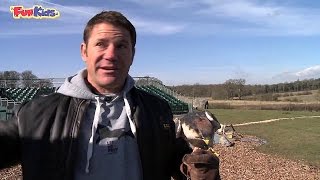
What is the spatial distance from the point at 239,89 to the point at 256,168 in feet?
176

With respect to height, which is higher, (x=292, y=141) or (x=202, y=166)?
(x=202, y=166)

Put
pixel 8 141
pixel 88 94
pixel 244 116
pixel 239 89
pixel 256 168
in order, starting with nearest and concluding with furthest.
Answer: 1. pixel 8 141
2. pixel 88 94
3. pixel 256 168
4. pixel 244 116
5. pixel 239 89

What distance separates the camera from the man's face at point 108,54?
2242 mm

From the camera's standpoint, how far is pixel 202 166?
2.20 meters

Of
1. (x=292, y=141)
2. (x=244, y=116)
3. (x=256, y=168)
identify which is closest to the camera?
(x=256, y=168)

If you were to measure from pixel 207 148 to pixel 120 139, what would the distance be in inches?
19.3

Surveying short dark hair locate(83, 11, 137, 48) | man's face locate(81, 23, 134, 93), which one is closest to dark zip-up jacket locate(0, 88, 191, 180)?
man's face locate(81, 23, 134, 93)

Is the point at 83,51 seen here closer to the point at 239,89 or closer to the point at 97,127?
the point at 97,127

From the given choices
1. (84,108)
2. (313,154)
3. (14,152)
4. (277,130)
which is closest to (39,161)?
(14,152)

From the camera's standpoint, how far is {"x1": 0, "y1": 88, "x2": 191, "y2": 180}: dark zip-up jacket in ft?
7.07

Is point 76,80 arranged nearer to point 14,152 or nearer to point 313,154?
point 14,152

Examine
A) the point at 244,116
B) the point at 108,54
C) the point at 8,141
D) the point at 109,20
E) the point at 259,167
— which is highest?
the point at 109,20

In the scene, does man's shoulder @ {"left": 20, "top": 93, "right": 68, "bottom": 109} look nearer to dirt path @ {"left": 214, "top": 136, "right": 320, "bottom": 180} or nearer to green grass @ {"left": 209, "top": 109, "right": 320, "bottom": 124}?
dirt path @ {"left": 214, "top": 136, "right": 320, "bottom": 180}

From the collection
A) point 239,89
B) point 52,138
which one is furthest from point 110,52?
point 239,89
